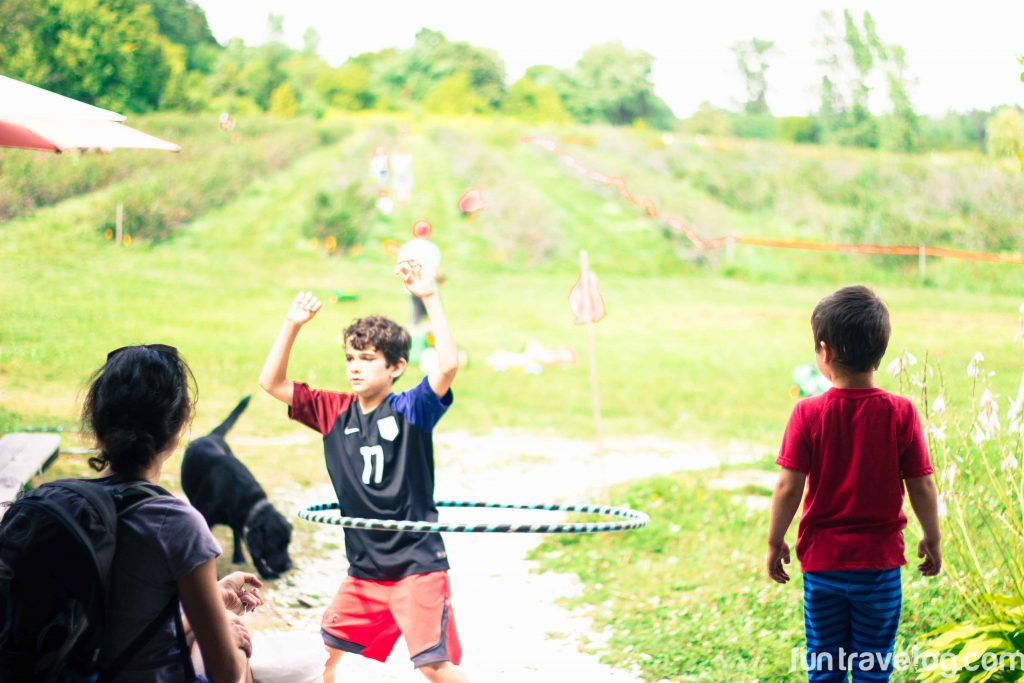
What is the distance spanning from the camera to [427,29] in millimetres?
18906

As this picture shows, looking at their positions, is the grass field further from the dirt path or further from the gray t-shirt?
the gray t-shirt

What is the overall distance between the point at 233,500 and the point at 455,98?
14002 mm

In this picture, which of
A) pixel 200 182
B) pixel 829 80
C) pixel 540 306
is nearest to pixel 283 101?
pixel 200 182

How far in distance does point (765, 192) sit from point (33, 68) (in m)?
12.4

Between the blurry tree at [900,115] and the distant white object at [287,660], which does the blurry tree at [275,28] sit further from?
the distant white object at [287,660]

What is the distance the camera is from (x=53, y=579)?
2.48 meters

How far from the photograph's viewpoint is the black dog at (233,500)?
263 inches

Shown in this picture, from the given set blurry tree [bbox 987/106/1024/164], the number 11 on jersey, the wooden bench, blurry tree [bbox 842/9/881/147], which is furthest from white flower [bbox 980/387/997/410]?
blurry tree [bbox 842/9/881/147]

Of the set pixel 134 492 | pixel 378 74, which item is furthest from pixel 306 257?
pixel 134 492

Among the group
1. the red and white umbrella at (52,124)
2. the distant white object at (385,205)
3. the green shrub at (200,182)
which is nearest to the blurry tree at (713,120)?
the distant white object at (385,205)

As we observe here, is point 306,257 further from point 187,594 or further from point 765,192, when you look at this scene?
point 187,594

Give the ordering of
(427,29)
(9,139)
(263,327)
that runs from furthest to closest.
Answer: (427,29)
(263,327)
(9,139)

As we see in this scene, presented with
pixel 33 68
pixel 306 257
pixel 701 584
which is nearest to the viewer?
pixel 701 584

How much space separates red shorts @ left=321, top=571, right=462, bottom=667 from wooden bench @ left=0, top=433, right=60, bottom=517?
2328 millimetres
